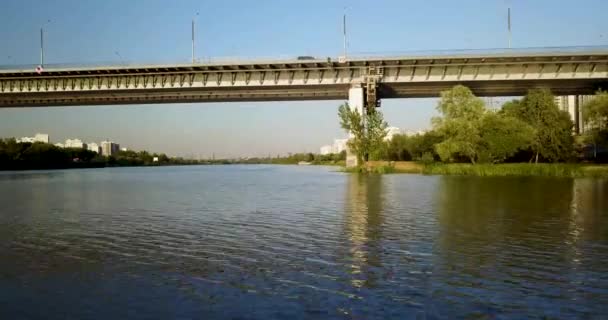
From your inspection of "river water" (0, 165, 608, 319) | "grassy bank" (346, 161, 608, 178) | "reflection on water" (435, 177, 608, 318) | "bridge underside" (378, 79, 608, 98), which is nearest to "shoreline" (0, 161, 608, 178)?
"grassy bank" (346, 161, 608, 178)

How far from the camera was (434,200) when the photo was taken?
99.1ft

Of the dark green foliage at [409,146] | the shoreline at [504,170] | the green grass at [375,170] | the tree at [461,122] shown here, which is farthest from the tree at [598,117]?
the dark green foliage at [409,146]

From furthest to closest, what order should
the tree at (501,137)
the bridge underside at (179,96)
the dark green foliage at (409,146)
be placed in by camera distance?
the dark green foliage at (409,146)
the bridge underside at (179,96)
the tree at (501,137)

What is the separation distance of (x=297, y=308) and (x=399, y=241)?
24.3 ft

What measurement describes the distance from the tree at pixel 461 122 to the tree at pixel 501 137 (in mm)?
844

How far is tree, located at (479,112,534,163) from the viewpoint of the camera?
64.9 m

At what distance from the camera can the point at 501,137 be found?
6506 cm

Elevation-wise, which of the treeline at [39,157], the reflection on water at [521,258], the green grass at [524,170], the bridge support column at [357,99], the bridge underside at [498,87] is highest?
the bridge underside at [498,87]

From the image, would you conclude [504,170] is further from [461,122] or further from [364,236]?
[364,236]

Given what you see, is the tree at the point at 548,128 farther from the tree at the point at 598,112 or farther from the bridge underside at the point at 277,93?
the tree at the point at 598,112

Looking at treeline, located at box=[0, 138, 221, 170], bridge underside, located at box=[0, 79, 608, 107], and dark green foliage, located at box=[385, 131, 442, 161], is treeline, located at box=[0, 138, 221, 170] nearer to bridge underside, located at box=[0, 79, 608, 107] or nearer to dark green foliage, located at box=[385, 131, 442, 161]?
bridge underside, located at box=[0, 79, 608, 107]

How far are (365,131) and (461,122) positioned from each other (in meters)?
15.4

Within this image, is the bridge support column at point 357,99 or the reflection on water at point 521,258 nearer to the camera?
the reflection on water at point 521,258

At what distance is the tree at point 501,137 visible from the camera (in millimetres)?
64938
